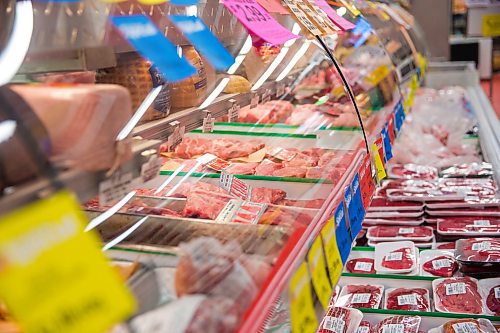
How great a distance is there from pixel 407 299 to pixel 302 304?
3.96 ft

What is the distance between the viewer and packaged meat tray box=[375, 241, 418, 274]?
92.3 inches

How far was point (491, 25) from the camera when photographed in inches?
241

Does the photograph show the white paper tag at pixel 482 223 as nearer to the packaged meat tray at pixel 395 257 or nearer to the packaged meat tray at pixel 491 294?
the packaged meat tray at pixel 395 257

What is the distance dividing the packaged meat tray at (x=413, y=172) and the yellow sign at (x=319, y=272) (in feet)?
6.96

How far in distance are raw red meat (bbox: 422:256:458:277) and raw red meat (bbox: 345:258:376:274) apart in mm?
194

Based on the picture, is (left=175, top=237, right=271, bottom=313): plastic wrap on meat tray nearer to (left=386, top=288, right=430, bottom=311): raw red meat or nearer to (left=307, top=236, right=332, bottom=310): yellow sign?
(left=307, top=236, right=332, bottom=310): yellow sign

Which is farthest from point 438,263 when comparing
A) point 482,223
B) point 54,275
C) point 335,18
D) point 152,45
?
point 54,275

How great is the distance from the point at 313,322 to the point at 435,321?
1009 millimetres

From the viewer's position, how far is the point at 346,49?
130 inches

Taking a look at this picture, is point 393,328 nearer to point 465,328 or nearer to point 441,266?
point 465,328

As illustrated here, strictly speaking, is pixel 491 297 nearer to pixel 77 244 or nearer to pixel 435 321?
pixel 435 321

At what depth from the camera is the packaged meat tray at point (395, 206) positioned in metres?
2.88

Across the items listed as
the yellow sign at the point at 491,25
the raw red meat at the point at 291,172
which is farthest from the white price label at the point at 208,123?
the yellow sign at the point at 491,25

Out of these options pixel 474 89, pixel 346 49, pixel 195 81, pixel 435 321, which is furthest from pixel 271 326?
pixel 474 89
